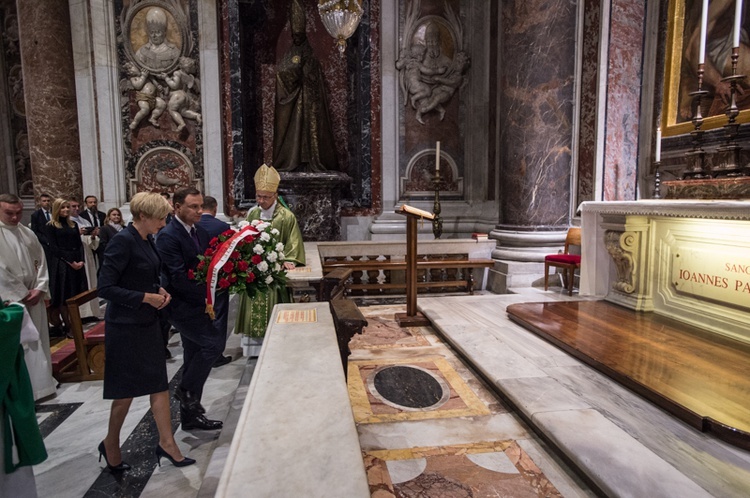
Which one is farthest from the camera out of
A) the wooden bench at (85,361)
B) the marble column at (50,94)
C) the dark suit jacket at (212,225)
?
the marble column at (50,94)

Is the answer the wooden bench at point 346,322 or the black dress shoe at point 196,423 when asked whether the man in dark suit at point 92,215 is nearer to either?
the black dress shoe at point 196,423

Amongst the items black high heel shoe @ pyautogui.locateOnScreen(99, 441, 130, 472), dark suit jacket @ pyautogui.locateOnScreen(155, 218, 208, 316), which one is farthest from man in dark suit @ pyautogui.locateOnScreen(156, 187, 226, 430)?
black high heel shoe @ pyautogui.locateOnScreen(99, 441, 130, 472)

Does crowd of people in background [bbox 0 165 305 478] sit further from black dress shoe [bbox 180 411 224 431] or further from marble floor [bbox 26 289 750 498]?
marble floor [bbox 26 289 750 498]

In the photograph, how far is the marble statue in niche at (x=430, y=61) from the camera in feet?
29.9

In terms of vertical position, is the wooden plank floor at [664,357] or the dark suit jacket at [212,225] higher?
the dark suit jacket at [212,225]

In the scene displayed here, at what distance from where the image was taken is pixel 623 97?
6723 millimetres

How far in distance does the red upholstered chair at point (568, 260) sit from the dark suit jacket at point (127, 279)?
17.2 ft

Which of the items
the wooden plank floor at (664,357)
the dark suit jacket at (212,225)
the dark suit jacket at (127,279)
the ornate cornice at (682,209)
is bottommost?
the wooden plank floor at (664,357)

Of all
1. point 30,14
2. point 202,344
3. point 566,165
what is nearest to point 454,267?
point 566,165

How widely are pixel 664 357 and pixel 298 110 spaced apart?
720cm

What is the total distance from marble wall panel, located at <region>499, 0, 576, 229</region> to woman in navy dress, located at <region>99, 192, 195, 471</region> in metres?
5.68

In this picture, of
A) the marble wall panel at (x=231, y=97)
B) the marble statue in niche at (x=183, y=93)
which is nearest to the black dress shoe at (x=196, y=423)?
the marble wall panel at (x=231, y=97)

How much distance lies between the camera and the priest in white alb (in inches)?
153

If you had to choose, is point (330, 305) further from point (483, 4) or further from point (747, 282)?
point (483, 4)
